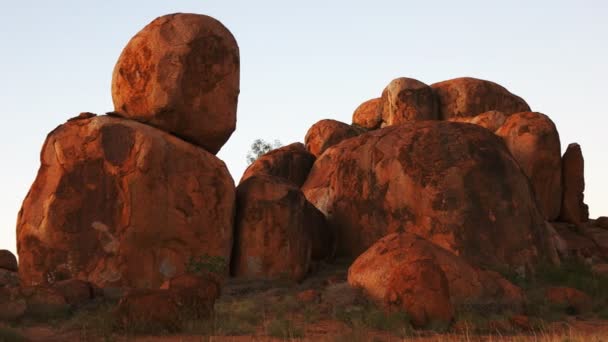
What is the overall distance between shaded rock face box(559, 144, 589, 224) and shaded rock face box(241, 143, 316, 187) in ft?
24.3

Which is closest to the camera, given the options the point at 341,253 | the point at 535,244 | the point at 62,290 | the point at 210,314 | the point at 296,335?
the point at 296,335

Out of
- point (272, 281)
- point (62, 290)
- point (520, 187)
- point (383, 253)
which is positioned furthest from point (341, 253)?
point (62, 290)

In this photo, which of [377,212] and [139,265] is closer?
[139,265]

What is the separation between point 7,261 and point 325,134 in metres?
11.0

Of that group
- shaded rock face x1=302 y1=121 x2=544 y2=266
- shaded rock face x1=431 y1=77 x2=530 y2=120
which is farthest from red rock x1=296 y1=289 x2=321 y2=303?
shaded rock face x1=431 y1=77 x2=530 y2=120

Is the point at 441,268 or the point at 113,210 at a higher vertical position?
the point at 113,210

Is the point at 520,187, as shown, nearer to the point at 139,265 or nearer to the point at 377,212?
the point at 377,212

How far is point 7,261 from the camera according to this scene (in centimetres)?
2328

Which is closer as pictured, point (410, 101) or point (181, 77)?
point (181, 77)

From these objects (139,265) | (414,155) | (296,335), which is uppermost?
(414,155)

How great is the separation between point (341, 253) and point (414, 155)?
2727mm

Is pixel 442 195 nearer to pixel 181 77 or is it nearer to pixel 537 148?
pixel 181 77

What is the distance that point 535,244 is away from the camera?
649 inches

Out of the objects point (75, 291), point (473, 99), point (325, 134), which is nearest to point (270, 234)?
point (75, 291)
